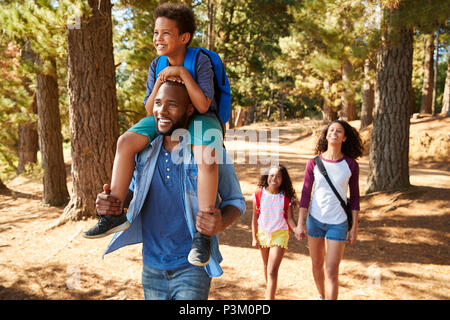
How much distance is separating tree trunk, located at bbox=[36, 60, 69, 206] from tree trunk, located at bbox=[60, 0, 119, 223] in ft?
10.4

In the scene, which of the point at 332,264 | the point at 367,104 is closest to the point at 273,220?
the point at 332,264

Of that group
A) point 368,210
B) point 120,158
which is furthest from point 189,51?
point 368,210

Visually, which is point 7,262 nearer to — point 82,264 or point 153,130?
point 82,264

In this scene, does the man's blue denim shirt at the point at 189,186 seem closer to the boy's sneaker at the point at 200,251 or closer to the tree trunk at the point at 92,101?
the boy's sneaker at the point at 200,251

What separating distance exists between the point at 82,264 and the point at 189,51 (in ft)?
13.6

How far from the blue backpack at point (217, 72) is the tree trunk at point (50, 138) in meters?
8.11

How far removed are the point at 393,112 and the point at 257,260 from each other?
4.51 meters

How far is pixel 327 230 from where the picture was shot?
3.58 m

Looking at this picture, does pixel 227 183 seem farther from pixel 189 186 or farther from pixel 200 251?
pixel 200 251

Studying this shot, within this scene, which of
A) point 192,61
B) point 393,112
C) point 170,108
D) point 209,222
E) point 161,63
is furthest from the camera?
point 393,112

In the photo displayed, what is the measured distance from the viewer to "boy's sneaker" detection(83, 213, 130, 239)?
A: 6.38 ft

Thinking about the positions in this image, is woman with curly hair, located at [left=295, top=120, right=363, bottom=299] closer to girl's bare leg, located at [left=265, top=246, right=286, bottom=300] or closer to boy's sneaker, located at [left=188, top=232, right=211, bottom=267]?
girl's bare leg, located at [left=265, top=246, right=286, bottom=300]

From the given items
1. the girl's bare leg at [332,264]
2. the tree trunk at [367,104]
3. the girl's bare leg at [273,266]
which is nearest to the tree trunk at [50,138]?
the girl's bare leg at [273,266]

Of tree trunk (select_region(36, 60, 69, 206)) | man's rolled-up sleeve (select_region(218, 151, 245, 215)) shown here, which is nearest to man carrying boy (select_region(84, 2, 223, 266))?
man's rolled-up sleeve (select_region(218, 151, 245, 215))
